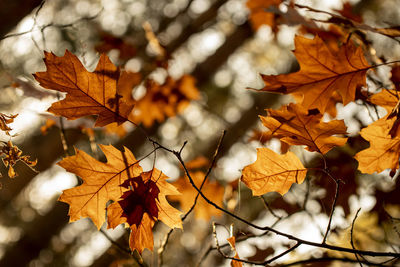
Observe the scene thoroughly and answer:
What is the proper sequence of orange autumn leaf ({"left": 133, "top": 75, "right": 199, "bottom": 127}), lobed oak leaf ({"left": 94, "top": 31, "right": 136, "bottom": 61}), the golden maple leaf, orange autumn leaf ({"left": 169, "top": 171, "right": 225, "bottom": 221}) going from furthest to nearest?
lobed oak leaf ({"left": 94, "top": 31, "right": 136, "bottom": 61})
orange autumn leaf ({"left": 133, "top": 75, "right": 199, "bottom": 127})
the golden maple leaf
orange autumn leaf ({"left": 169, "top": 171, "right": 225, "bottom": 221})

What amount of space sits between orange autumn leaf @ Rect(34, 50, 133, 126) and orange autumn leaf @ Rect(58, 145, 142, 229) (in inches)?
5.0

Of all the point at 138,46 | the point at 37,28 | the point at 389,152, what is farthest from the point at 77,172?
the point at 138,46

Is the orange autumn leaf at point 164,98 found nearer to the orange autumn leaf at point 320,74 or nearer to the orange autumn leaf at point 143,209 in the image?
the orange autumn leaf at point 143,209

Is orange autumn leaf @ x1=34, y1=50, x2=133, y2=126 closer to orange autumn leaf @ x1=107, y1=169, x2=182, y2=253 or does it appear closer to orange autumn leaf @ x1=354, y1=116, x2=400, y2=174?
orange autumn leaf @ x1=107, y1=169, x2=182, y2=253

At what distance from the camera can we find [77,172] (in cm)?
97

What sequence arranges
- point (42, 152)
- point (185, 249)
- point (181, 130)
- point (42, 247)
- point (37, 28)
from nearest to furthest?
point (37, 28)
point (42, 152)
point (42, 247)
point (181, 130)
point (185, 249)

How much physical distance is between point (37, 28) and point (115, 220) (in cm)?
105

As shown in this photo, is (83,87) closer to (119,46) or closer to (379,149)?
(379,149)

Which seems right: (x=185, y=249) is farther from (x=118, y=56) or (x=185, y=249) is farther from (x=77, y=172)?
(x=77, y=172)

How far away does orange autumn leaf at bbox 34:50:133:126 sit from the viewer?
0.88 metres

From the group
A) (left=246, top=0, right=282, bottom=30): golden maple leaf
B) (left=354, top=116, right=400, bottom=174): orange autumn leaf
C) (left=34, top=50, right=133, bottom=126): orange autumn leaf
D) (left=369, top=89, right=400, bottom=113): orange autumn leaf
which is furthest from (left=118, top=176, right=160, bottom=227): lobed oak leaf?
(left=246, top=0, right=282, bottom=30): golden maple leaf

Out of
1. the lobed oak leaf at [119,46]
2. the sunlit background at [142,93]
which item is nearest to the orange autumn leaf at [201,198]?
the sunlit background at [142,93]

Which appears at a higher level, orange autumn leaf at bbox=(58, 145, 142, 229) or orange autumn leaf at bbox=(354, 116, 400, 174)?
orange autumn leaf at bbox=(58, 145, 142, 229)

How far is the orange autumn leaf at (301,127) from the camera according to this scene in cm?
93
